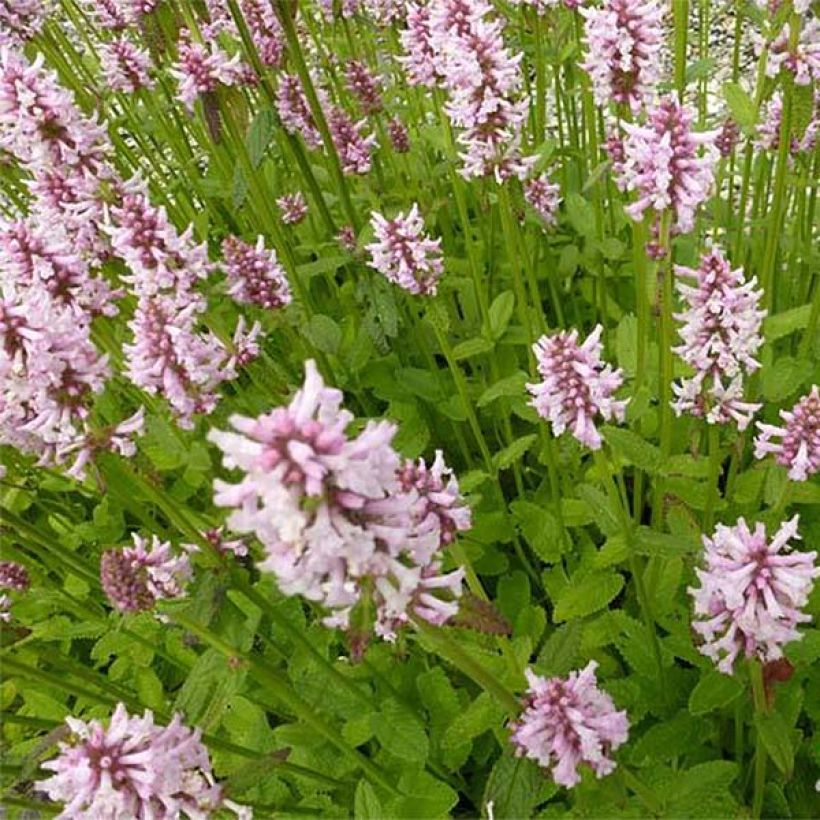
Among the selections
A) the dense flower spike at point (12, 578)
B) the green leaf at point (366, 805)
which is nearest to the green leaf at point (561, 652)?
the green leaf at point (366, 805)

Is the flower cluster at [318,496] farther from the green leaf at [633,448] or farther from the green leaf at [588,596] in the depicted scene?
the green leaf at [588,596]

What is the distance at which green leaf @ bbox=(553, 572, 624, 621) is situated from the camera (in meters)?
3.07

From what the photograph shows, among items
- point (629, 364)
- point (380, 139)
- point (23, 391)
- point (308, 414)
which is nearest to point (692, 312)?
point (629, 364)

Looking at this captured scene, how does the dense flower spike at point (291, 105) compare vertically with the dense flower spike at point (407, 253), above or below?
above

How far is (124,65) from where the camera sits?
4078mm

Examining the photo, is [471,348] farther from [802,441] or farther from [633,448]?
[802,441]

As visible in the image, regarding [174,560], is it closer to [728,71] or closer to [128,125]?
[128,125]

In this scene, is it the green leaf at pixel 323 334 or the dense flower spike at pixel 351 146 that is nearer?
the green leaf at pixel 323 334

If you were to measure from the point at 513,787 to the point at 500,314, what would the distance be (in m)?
2.05

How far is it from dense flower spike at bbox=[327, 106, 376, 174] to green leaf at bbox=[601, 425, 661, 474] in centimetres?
190

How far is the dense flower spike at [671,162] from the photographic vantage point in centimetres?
237

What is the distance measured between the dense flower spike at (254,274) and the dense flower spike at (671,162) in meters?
1.32

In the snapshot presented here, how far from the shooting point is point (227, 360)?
3174 mm

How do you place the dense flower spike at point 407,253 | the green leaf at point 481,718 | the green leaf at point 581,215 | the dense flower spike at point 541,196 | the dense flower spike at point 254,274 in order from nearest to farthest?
the green leaf at point 481,718, the dense flower spike at point 407,253, the dense flower spike at point 254,274, the dense flower spike at point 541,196, the green leaf at point 581,215
